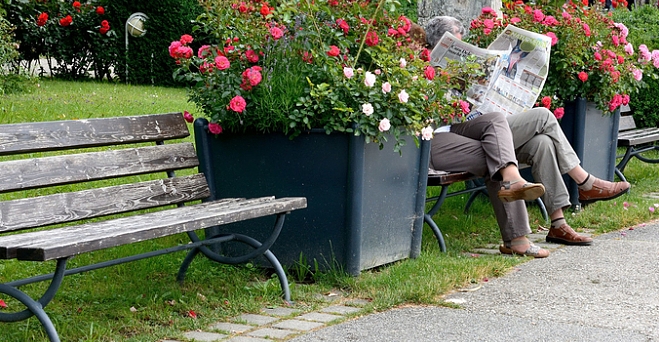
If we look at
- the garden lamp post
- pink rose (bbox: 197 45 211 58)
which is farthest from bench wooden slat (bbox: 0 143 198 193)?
the garden lamp post

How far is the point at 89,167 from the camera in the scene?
13.4ft

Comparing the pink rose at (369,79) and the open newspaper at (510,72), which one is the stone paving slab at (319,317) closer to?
the pink rose at (369,79)

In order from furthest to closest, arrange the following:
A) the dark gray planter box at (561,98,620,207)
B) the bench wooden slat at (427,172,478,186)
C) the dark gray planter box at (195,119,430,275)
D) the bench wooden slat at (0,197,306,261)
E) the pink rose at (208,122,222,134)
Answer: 1. the dark gray planter box at (561,98,620,207)
2. the bench wooden slat at (427,172,478,186)
3. the pink rose at (208,122,222,134)
4. the dark gray planter box at (195,119,430,275)
5. the bench wooden slat at (0,197,306,261)

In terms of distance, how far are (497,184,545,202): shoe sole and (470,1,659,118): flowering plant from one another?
1.39 meters

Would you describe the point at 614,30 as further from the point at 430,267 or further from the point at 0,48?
the point at 0,48

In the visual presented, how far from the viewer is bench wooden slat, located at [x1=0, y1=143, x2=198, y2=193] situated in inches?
147

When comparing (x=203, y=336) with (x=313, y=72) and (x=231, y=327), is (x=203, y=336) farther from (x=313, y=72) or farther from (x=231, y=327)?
(x=313, y=72)

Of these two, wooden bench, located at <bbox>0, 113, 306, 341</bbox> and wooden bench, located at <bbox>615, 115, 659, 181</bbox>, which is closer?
wooden bench, located at <bbox>0, 113, 306, 341</bbox>

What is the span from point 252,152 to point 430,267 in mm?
1028

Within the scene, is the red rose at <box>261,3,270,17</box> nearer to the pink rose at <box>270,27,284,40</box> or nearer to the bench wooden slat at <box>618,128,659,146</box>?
the pink rose at <box>270,27,284,40</box>

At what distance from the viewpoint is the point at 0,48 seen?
951 cm

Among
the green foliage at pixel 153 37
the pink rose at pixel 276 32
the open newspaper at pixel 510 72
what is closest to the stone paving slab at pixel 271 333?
the pink rose at pixel 276 32

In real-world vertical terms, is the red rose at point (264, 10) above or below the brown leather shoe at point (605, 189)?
above

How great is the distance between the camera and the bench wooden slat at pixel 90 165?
374cm
